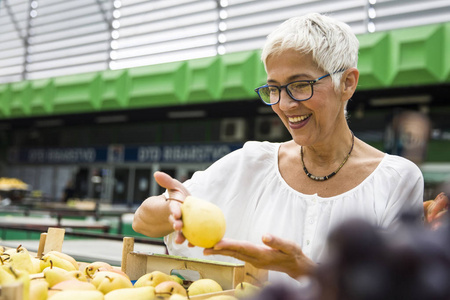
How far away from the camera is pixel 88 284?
3.20 ft

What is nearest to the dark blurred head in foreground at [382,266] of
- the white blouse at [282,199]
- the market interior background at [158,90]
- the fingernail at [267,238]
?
the fingernail at [267,238]

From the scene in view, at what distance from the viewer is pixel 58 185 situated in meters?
14.7

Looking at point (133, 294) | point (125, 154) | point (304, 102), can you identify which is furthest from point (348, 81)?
point (125, 154)

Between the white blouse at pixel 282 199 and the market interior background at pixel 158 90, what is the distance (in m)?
4.50

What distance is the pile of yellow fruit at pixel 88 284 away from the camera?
86cm

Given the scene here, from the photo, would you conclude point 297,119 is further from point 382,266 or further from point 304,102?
point 382,266

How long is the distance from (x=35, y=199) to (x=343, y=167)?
10475 millimetres

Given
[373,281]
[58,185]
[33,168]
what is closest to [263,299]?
[373,281]

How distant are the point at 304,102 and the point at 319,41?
0.58 feet

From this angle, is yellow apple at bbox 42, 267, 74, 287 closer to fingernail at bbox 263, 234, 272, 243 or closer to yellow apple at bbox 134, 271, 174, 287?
yellow apple at bbox 134, 271, 174, 287

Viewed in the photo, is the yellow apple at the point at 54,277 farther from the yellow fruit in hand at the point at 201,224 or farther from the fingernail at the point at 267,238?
the fingernail at the point at 267,238

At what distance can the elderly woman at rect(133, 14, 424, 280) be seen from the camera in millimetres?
1292

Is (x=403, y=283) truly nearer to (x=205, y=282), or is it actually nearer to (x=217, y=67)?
(x=205, y=282)

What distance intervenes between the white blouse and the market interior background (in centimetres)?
450
